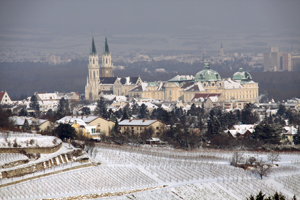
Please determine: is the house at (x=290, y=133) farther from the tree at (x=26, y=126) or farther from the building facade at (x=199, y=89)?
the building facade at (x=199, y=89)

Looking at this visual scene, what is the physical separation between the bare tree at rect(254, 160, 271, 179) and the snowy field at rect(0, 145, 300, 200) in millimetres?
387

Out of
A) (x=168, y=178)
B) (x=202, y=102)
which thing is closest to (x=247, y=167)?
(x=168, y=178)

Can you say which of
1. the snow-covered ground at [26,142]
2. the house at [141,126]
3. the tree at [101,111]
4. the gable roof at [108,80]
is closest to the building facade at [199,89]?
the gable roof at [108,80]

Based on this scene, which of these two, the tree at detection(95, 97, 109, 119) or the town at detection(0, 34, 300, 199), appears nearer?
the town at detection(0, 34, 300, 199)

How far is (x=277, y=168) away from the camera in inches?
1916

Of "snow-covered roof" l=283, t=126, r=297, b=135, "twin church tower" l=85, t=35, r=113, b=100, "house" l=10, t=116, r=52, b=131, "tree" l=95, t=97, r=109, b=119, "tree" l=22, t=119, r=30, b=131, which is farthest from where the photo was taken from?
"twin church tower" l=85, t=35, r=113, b=100

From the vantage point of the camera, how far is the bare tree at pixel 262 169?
4584 centimetres

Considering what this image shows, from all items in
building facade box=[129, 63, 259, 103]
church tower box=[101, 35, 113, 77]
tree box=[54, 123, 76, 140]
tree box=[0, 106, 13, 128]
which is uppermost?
church tower box=[101, 35, 113, 77]

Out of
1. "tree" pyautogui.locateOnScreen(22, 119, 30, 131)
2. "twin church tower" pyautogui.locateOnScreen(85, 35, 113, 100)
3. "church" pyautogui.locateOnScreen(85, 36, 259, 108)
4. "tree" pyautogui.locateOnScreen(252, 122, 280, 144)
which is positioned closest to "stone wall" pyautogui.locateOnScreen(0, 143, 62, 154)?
"tree" pyautogui.locateOnScreen(22, 119, 30, 131)

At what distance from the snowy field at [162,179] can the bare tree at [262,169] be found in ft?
1.27

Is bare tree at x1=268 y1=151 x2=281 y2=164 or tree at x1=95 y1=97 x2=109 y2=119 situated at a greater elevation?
tree at x1=95 y1=97 x2=109 y2=119

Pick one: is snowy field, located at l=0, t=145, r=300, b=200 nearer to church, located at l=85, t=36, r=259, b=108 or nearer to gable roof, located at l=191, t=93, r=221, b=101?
gable roof, located at l=191, t=93, r=221, b=101

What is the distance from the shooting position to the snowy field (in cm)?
3956

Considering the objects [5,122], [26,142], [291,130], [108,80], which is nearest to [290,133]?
[291,130]
